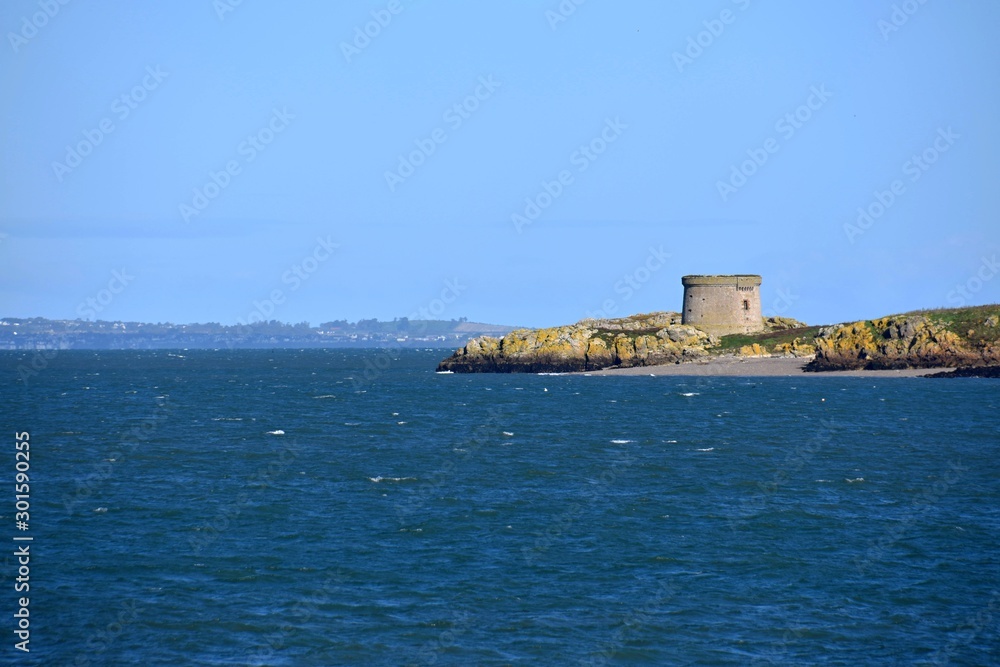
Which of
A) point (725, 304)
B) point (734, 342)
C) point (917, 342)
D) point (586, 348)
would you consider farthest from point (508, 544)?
point (725, 304)

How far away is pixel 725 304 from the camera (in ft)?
385

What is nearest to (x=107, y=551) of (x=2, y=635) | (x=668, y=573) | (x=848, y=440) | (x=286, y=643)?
(x=2, y=635)

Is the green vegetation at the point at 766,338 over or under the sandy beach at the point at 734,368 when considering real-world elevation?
over

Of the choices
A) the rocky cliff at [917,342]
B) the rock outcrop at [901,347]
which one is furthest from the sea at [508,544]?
the rocky cliff at [917,342]

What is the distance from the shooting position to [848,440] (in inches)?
1983

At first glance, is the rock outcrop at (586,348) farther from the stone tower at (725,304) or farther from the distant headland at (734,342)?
the stone tower at (725,304)

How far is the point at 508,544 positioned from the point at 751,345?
3420 inches

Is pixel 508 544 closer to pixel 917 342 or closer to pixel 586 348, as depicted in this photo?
pixel 917 342

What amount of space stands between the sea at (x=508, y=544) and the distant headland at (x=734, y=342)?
41611 millimetres

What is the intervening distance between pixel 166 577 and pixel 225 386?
81850mm

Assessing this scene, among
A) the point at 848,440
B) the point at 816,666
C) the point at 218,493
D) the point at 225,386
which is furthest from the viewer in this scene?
the point at 225,386

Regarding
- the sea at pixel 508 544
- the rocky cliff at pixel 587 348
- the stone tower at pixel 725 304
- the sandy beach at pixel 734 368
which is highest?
the stone tower at pixel 725 304

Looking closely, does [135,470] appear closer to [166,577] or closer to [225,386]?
[166,577]

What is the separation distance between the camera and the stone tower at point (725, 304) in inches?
4616
